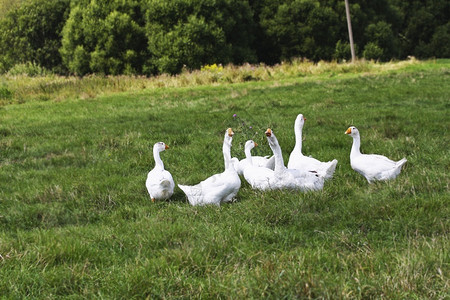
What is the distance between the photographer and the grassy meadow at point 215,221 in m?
3.06

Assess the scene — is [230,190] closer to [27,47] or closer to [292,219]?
[292,219]

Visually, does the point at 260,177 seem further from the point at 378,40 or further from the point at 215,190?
the point at 378,40

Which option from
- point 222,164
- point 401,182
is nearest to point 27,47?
point 222,164

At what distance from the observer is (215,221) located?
4398 mm

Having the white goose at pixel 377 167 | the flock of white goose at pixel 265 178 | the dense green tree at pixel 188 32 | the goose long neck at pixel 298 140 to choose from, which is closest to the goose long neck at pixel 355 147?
the flock of white goose at pixel 265 178

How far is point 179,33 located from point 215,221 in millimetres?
28177

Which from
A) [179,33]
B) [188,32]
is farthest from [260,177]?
[179,33]

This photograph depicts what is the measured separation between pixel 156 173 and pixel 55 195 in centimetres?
126

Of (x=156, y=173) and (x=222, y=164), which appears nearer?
(x=156, y=173)

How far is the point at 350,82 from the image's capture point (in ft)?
55.2

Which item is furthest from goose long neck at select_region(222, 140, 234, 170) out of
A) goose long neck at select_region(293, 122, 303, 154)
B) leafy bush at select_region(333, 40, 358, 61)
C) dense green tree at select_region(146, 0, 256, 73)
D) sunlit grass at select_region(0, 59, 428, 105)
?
leafy bush at select_region(333, 40, 358, 61)

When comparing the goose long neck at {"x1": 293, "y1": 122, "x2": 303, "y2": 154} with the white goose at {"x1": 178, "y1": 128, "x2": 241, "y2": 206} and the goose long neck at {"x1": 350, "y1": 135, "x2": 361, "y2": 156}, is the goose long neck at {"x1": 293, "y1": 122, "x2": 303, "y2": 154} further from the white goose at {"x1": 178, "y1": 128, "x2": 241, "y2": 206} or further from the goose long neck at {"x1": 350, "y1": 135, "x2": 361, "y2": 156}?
the white goose at {"x1": 178, "y1": 128, "x2": 241, "y2": 206}

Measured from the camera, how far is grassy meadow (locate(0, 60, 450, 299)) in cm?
306

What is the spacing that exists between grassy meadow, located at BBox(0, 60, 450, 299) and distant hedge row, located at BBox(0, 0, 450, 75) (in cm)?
2211
